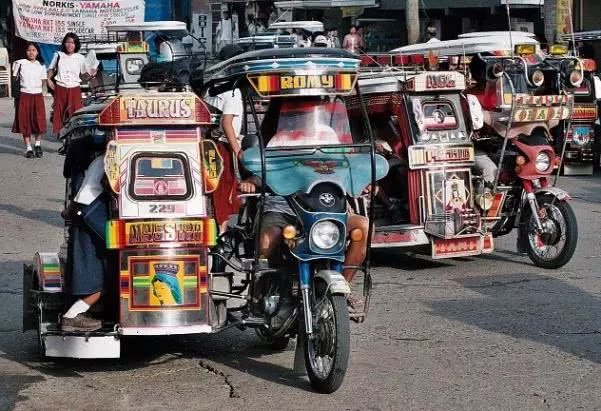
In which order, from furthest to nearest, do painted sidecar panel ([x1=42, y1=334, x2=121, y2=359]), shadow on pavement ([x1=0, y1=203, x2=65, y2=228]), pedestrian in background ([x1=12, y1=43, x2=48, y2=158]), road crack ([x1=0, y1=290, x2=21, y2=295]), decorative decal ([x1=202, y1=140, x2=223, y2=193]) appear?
pedestrian in background ([x1=12, y1=43, x2=48, y2=158]) < shadow on pavement ([x1=0, y1=203, x2=65, y2=228]) < road crack ([x1=0, y1=290, x2=21, y2=295]) < decorative decal ([x1=202, y1=140, x2=223, y2=193]) < painted sidecar panel ([x1=42, y1=334, x2=121, y2=359])

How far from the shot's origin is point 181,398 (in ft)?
22.3

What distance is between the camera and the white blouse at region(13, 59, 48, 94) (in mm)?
20359

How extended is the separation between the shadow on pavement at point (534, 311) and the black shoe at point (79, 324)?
2774 millimetres

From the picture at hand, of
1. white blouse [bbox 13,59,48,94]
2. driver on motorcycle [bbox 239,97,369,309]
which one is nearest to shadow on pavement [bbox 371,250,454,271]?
driver on motorcycle [bbox 239,97,369,309]

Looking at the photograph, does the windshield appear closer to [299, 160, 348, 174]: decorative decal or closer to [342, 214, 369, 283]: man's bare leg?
[299, 160, 348, 174]: decorative decal

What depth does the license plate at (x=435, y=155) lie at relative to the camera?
35.6 ft

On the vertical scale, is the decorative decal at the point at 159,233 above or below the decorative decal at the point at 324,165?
below

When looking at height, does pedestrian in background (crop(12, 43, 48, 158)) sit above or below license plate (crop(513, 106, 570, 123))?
above

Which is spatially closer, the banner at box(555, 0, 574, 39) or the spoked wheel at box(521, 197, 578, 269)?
the spoked wheel at box(521, 197, 578, 269)

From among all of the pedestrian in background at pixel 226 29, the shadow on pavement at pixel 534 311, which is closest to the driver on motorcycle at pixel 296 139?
the shadow on pavement at pixel 534 311

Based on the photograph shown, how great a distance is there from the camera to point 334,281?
6746 millimetres

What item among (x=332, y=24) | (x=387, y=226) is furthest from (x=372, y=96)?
(x=332, y=24)

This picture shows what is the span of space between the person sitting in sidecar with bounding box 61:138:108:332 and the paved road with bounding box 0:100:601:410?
37 cm

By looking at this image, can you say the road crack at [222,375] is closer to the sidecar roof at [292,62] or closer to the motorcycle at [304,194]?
the motorcycle at [304,194]
